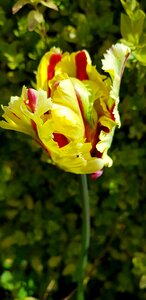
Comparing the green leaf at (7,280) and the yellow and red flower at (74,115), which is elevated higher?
the yellow and red flower at (74,115)

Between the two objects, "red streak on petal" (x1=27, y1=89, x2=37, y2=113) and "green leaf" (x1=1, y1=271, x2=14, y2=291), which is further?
"green leaf" (x1=1, y1=271, x2=14, y2=291)

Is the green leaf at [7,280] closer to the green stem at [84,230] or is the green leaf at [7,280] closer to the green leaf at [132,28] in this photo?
the green stem at [84,230]

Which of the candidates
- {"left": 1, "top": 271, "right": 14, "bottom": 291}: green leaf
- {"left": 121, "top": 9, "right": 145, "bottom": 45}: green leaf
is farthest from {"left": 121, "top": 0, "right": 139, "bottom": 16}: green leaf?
{"left": 1, "top": 271, "right": 14, "bottom": 291}: green leaf

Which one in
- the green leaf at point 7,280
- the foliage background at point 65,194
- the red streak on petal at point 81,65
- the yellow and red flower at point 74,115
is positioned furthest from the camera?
the green leaf at point 7,280

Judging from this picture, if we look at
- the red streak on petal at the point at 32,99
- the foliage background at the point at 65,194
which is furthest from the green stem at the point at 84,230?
the red streak on petal at the point at 32,99

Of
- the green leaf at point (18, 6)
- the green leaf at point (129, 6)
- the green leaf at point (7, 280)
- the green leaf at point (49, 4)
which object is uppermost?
the green leaf at point (18, 6)

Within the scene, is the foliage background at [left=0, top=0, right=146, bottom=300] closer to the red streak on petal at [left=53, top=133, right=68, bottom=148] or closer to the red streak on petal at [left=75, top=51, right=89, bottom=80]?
the red streak on petal at [left=75, top=51, right=89, bottom=80]
